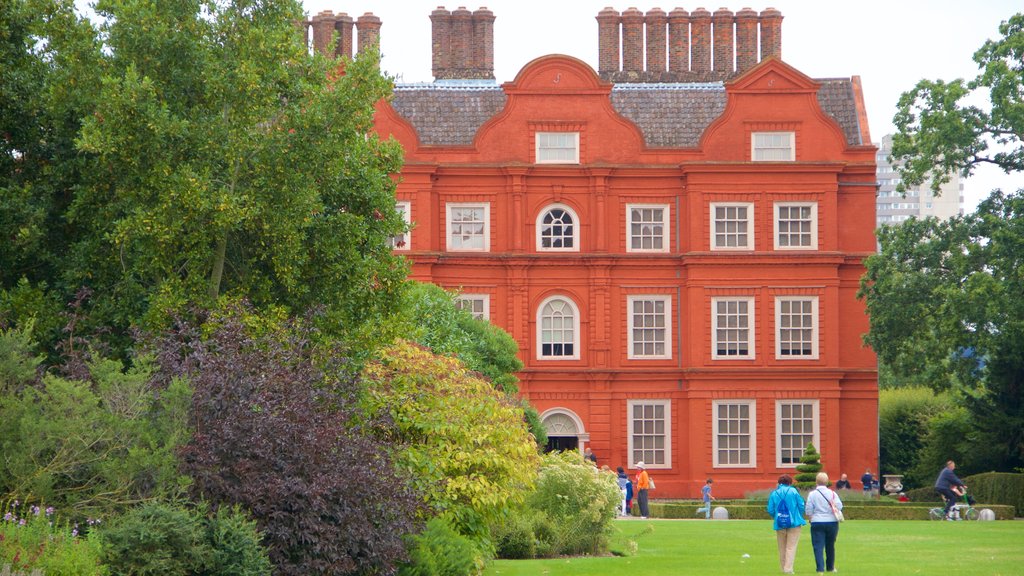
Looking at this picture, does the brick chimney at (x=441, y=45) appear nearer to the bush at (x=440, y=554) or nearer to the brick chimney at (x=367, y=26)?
the brick chimney at (x=367, y=26)

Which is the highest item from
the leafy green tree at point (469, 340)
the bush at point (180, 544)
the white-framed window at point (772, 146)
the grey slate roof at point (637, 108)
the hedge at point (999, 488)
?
the grey slate roof at point (637, 108)

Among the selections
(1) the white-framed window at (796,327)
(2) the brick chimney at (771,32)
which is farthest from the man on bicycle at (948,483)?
(2) the brick chimney at (771,32)

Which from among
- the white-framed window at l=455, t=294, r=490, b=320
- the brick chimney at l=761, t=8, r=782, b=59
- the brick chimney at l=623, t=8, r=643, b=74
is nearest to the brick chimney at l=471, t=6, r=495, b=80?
the brick chimney at l=623, t=8, r=643, b=74

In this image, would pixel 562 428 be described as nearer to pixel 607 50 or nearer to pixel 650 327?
pixel 650 327

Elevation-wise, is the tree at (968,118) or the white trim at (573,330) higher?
the tree at (968,118)

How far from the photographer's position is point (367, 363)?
22.4 metres

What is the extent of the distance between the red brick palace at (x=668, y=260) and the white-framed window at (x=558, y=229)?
0.06 metres

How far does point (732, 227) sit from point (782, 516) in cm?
2910

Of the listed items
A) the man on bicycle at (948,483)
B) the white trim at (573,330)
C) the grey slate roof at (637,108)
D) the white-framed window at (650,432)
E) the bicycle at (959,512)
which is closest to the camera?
the man on bicycle at (948,483)

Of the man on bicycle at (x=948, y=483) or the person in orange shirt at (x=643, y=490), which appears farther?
the person in orange shirt at (x=643, y=490)

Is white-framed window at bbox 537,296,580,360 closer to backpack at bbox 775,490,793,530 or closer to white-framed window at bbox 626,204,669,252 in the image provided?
white-framed window at bbox 626,204,669,252

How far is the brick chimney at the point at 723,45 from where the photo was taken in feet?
178

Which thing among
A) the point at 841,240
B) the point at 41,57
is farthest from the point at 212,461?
the point at 841,240

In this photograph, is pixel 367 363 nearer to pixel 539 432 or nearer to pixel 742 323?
pixel 539 432
